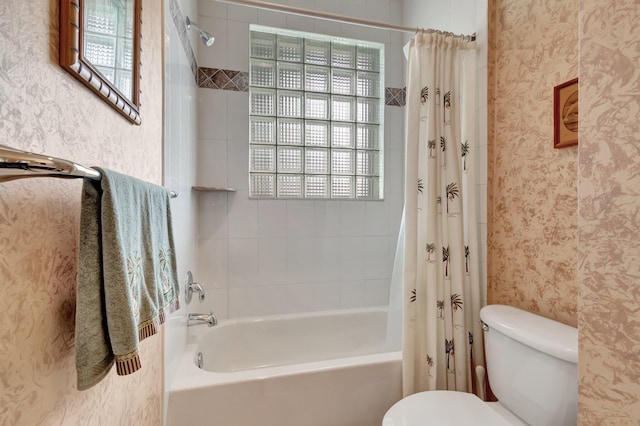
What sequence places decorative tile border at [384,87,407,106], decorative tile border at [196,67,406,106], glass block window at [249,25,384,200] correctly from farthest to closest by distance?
1. decorative tile border at [384,87,407,106]
2. glass block window at [249,25,384,200]
3. decorative tile border at [196,67,406,106]

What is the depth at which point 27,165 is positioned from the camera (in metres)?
0.34

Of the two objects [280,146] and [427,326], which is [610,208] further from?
[280,146]

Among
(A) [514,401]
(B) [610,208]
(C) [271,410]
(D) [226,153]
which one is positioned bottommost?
(C) [271,410]

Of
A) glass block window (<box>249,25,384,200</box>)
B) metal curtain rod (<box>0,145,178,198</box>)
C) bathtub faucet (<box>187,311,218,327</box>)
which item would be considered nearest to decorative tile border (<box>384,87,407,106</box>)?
glass block window (<box>249,25,384,200</box>)

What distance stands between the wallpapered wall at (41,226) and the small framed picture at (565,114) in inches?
58.6

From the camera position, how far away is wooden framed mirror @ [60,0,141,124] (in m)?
0.51

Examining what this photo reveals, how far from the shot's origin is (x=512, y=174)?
1384 millimetres

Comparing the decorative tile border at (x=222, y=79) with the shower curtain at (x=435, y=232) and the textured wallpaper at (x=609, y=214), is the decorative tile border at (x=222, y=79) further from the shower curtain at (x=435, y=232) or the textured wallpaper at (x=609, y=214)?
the textured wallpaper at (x=609, y=214)

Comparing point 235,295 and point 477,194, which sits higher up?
point 477,194

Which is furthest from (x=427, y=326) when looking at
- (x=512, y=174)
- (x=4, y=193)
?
(x=4, y=193)

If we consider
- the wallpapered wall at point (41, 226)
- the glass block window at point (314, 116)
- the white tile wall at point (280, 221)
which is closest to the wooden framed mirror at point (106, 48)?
the wallpapered wall at point (41, 226)

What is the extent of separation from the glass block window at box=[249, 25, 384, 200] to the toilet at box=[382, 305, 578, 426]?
1351mm

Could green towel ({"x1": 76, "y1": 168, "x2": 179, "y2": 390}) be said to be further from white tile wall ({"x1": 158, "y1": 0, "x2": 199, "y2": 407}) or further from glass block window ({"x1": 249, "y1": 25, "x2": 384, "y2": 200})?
glass block window ({"x1": 249, "y1": 25, "x2": 384, "y2": 200})

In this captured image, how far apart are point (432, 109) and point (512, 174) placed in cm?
47
